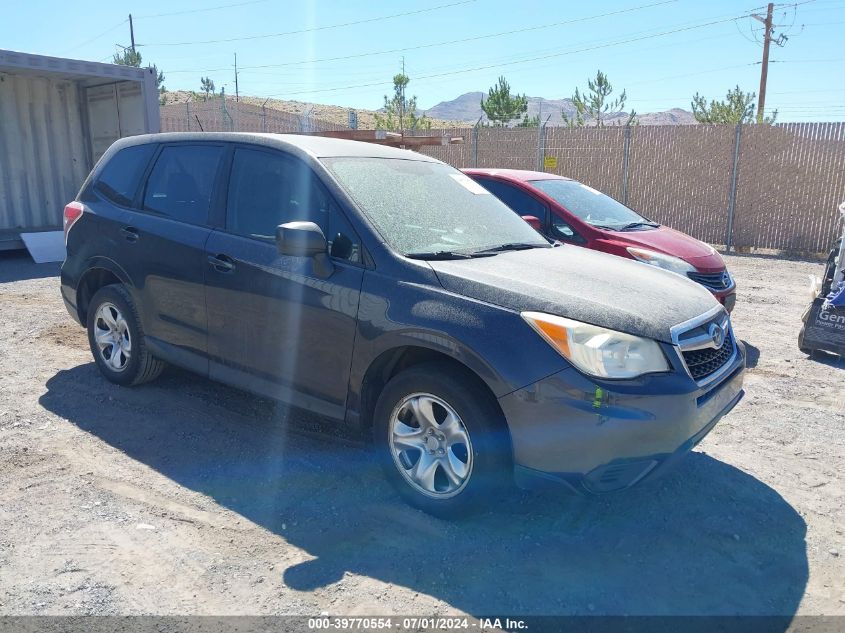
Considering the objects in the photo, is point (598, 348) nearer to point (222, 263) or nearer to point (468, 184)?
point (468, 184)

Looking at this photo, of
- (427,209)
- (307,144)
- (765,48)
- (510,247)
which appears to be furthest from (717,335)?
(765,48)

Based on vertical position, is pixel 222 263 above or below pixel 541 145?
below

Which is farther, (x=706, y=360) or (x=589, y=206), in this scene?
(x=589, y=206)

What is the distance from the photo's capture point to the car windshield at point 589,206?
23.7 feet

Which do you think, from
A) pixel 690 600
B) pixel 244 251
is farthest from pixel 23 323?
pixel 690 600

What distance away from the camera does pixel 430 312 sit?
3.28 metres

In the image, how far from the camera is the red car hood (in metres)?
6.57

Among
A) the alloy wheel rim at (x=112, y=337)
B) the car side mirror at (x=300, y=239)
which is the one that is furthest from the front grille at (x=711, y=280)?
the alloy wheel rim at (x=112, y=337)

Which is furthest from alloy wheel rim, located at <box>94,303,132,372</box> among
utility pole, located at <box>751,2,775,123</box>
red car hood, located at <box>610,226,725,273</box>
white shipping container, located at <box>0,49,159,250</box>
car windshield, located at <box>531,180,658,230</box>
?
utility pole, located at <box>751,2,775,123</box>

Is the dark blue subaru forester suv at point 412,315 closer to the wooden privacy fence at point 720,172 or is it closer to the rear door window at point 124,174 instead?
the rear door window at point 124,174

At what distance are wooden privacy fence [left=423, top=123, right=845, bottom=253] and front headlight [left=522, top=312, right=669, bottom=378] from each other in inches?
477

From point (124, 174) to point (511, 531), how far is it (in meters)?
3.75

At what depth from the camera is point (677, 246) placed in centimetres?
682

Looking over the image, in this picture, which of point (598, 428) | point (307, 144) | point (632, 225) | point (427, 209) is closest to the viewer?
point (598, 428)
